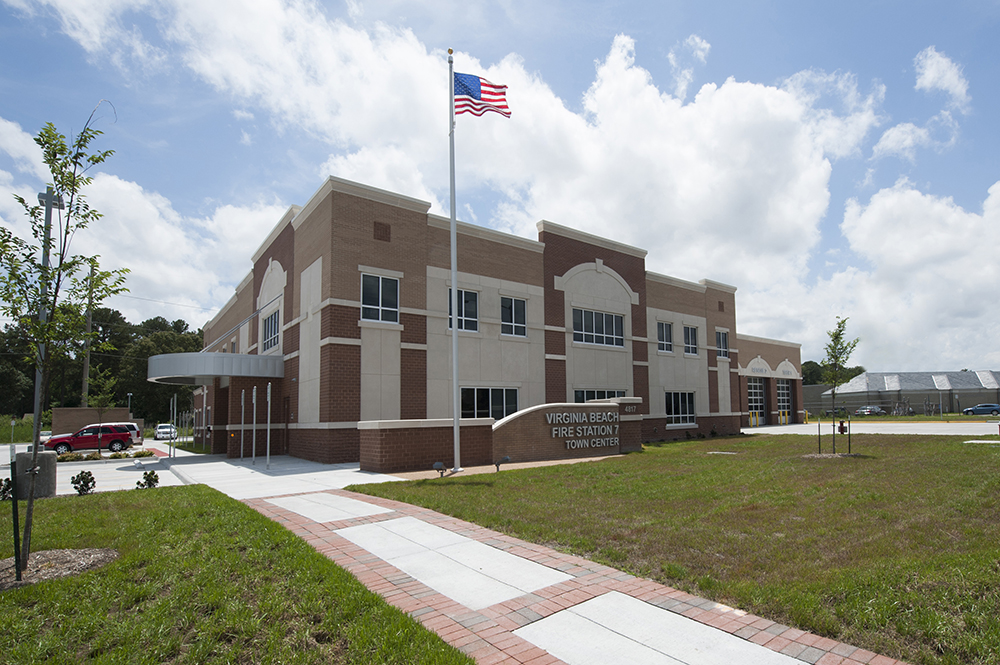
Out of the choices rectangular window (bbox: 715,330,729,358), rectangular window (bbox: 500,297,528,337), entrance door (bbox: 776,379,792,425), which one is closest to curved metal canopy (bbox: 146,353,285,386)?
rectangular window (bbox: 500,297,528,337)

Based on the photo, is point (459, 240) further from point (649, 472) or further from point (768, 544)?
point (768, 544)

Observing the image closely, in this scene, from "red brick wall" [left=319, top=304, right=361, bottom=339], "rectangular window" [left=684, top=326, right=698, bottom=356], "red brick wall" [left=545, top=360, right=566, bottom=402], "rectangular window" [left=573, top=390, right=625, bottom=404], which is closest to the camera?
"red brick wall" [left=319, top=304, right=361, bottom=339]

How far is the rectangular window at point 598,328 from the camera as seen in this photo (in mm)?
29188

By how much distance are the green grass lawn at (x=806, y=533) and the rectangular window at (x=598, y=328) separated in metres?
14.5

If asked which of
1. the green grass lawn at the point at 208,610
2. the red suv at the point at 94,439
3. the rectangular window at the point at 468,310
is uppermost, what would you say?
the rectangular window at the point at 468,310

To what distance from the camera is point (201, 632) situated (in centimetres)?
477

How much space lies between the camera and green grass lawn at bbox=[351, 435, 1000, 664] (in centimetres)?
479

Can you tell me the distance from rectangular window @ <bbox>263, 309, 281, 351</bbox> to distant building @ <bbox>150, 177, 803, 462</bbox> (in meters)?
0.10

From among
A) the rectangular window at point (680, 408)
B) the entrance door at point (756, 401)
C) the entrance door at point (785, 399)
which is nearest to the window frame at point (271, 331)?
the rectangular window at point (680, 408)

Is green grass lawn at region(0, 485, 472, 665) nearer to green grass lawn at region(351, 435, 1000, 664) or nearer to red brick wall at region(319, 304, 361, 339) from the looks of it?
green grass lawn at region(351, 435, 1000, 664)

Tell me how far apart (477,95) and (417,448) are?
35.2ft

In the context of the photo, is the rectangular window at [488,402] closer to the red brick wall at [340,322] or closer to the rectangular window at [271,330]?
the red brick wall at [340,322]

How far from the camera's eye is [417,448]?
17.2 metres

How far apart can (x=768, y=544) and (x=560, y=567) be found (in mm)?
2629
